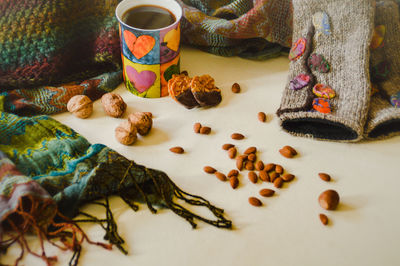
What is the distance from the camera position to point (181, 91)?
80 cm

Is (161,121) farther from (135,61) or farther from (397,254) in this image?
(397,254)

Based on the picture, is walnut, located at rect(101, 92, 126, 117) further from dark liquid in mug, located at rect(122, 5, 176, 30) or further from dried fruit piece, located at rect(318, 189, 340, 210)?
dried fruit piece, located at rect(318, 189, 340, 210)

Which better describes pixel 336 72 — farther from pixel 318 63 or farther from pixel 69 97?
pixel 69 97

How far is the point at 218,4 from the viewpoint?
3.17 ft

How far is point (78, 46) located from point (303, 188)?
1.74ft

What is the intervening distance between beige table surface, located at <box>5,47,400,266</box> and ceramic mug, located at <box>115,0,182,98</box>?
3 cm

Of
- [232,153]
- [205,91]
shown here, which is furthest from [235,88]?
[232,153]

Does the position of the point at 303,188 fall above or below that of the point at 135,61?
below

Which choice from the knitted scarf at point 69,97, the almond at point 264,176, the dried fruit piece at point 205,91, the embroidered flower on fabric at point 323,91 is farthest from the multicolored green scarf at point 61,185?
the embroidered flower on fabric at point 323,91

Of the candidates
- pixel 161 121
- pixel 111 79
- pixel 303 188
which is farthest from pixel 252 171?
pixel 111 79

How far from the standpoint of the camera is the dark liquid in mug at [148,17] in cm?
79

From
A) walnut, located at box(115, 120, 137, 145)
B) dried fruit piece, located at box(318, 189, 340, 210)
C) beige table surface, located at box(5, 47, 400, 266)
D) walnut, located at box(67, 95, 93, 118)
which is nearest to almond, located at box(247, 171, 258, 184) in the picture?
beige table surface, located at box(5, 47, 400, 266)

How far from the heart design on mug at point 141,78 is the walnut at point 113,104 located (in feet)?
0.16

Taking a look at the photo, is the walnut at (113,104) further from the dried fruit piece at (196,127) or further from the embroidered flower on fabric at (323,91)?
the embroidered flower on fabric at (323,91)
